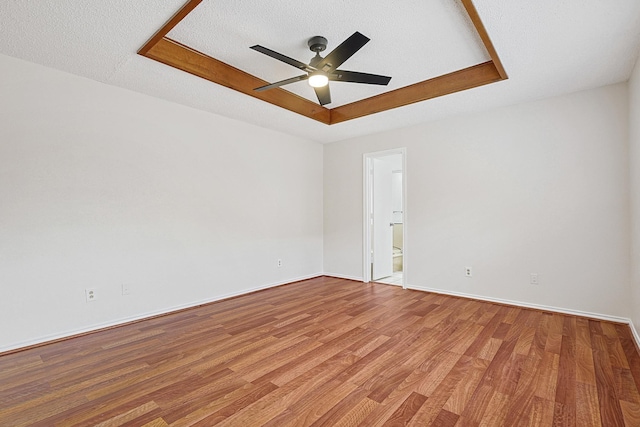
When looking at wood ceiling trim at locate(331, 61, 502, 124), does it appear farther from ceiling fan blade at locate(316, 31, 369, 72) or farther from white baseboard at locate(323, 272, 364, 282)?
white baseboard at locate(323, 272, 364, 282)

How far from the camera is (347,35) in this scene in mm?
2477

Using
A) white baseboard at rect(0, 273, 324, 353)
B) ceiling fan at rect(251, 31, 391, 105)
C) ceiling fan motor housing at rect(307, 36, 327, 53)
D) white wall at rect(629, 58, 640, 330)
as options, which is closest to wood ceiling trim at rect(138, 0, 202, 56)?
ceiling fan at rect(251, 31, 391, 105)

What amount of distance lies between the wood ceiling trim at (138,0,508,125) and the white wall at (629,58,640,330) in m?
1.07

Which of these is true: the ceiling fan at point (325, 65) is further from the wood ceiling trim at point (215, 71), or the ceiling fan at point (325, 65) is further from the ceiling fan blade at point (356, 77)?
the wood ceiling trim at point (215, 71)

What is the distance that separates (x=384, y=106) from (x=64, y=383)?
3.92 m

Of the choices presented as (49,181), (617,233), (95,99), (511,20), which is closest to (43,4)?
(95,99)

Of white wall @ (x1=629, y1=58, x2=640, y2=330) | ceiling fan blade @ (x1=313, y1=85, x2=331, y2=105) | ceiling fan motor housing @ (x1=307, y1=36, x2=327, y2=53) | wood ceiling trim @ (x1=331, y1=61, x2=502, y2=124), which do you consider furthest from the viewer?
wood ceiling trim @ (x1=331, y1=61, x2=502, y2=124)

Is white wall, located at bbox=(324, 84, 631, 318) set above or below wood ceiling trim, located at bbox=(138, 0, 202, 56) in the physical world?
below

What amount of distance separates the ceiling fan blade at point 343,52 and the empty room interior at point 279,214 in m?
0.05

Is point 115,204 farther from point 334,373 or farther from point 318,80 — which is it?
point 334,373

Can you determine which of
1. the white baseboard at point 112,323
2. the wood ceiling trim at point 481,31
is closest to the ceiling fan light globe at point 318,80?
the wood ceiling trim at point 481,31

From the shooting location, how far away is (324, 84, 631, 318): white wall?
3.13m

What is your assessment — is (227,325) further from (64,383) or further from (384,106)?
(384,106)

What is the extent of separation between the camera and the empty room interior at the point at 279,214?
1.96 meters
